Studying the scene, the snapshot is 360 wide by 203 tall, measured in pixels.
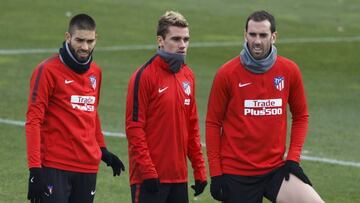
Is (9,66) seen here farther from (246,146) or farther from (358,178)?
(246,146)

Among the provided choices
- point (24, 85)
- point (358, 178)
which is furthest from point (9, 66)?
point (358, 178)

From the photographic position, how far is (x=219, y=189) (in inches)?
376

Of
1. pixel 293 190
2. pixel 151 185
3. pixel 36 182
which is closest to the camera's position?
pixel 36 182

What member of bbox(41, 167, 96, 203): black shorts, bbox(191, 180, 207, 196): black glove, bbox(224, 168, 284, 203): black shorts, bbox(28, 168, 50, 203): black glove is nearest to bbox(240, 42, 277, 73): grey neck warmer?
bbox(224, 168, 284, 203): black shorts

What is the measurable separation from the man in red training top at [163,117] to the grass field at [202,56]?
10.8 ft

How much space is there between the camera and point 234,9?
34938 mm

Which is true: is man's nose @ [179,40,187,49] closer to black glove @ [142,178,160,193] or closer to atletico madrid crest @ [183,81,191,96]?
atletico madrid crest @ [183,81,191,96]

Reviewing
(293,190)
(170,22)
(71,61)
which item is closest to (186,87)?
(170,22)

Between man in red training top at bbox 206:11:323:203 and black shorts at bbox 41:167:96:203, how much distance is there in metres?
1.04

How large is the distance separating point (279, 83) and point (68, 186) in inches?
75.1

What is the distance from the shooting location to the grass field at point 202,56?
1464 centimetres

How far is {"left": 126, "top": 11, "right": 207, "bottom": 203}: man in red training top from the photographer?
9617 millimetres

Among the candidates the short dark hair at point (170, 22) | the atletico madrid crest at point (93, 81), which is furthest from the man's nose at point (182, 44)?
the atletico madrid crest at point (93, 81)

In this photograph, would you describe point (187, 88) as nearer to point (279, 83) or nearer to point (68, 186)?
point (279, 83)
